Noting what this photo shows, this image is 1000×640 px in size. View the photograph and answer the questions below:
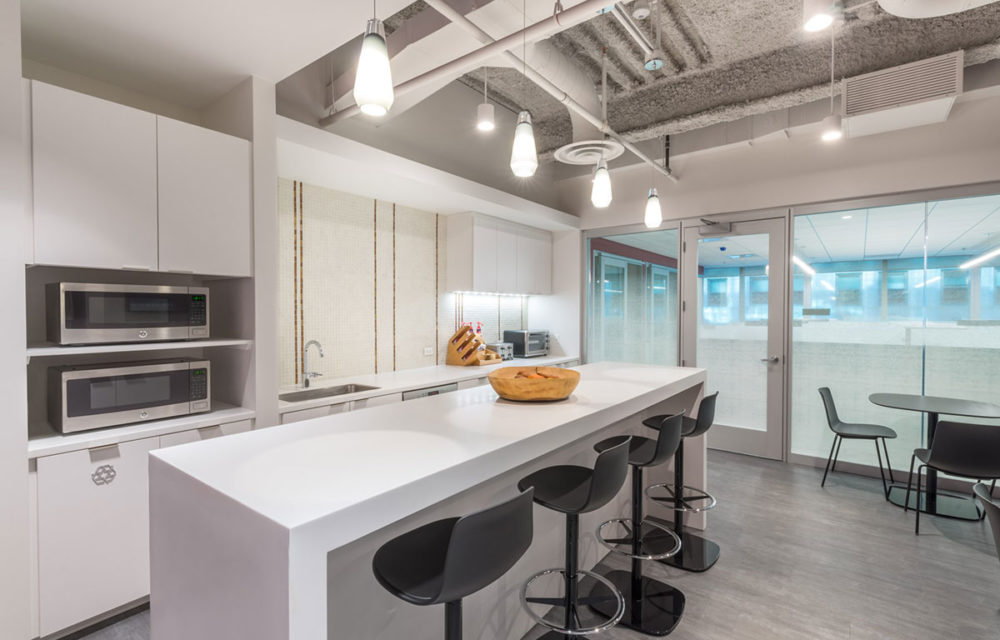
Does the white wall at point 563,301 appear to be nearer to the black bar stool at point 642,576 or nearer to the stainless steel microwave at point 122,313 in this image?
the black bar stool at point 642,576

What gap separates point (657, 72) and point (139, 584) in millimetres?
5001

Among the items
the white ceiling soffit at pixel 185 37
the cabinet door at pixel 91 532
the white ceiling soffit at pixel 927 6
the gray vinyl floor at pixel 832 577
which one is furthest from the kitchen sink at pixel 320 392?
the white ceiling soffit at pixel 927 6

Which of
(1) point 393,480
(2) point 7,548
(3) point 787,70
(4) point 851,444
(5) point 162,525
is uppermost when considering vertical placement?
(3) point 787,70

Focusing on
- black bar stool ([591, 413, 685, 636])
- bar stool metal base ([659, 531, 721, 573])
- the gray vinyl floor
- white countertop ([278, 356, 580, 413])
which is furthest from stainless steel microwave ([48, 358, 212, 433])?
bar stool metal base ([659, 531, 721, 573])

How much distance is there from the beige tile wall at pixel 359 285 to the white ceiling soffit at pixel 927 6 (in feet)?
11.6

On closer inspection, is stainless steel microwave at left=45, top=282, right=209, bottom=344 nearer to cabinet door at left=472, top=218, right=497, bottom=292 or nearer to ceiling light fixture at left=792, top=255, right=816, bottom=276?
cabinet door at left=472, top=218, right=497, bottom=292

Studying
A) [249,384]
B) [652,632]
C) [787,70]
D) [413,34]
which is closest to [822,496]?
[652,632]

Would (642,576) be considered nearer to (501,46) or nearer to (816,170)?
(501,46)

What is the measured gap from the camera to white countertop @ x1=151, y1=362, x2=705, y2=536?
1.04 metres

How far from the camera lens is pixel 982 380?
363 centimetres

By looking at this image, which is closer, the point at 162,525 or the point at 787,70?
the point at 162,525

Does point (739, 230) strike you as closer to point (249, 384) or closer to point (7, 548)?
point (249, 384)

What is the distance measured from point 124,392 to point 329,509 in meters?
1.87

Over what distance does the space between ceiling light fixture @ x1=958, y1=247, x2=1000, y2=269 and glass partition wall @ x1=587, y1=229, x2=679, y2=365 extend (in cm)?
226
